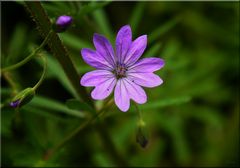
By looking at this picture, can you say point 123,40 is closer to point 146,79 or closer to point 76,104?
point 146,79

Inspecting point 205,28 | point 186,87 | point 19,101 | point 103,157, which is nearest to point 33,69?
point 103,157

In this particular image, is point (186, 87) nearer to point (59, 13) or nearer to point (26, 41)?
point (26, 41)

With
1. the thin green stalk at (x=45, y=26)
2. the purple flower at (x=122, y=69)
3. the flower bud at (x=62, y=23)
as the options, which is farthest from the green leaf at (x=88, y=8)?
the flower bud at (x=62, y=23)

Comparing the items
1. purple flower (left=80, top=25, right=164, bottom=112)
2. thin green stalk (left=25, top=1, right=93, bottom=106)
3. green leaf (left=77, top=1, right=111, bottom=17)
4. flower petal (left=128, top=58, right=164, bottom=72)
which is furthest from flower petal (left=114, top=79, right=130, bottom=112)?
green leaf (left=77, top=1, right=111, bottom=17)

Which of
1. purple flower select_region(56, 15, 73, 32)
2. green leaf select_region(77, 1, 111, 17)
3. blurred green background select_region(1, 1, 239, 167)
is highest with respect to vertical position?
green leaf select_region(77, 1, 111, 17)

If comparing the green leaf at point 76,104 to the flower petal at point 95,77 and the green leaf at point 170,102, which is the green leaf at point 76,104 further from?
the green leaf at point 170,102

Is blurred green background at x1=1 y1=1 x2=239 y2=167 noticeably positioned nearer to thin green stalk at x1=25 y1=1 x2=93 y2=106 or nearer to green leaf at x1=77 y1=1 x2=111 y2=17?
green leaf at x1=77 y1=1 x2=111 y2=17
